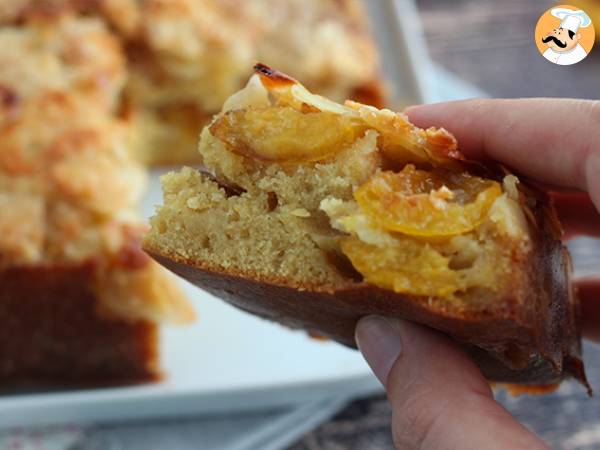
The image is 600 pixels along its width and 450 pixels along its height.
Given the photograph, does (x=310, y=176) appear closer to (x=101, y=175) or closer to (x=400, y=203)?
(x=400, y=203)

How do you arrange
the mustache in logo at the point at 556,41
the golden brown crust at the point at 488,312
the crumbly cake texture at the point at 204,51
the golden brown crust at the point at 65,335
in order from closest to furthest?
the golden brown crust at the point at 488,312 < the mustache in logo at the point at 556,41 < the golden brown crust at the point at 65,335 < the crumbly cake texture at the point at 204,51

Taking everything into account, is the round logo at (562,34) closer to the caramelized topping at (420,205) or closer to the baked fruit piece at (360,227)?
the baked fruit piece at (360,227)

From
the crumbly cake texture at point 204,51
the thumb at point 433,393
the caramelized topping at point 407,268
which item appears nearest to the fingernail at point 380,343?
the thumb at point 433,393

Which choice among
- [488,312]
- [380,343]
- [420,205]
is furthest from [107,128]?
[488,312]

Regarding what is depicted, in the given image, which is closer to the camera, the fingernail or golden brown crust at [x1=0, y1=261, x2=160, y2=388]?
the fingernail

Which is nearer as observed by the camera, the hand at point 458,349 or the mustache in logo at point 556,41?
the hand at point 458,349

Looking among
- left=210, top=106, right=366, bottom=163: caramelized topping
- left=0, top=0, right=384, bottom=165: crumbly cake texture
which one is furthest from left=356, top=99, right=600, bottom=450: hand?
left=0, top=0, right=384, bottom=165: crumbly cake texture

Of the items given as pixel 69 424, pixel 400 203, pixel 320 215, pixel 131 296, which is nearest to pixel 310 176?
pixel 320 215

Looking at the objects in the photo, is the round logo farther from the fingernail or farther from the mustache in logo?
the fingernail

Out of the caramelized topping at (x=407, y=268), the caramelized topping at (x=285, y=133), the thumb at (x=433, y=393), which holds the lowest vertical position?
the thumb at (x=433, y=393)
